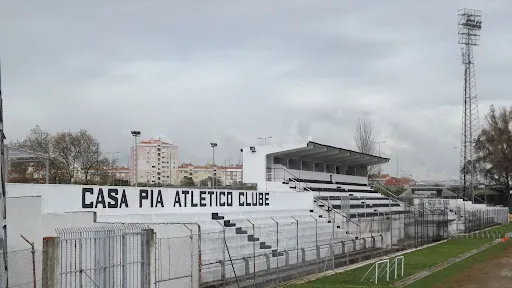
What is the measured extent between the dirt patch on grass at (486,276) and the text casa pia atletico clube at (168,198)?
10.0 metres

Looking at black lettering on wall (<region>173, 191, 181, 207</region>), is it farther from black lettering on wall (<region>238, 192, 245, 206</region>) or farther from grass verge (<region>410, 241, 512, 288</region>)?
grass verge (<region>410, 241, 512, 288</region>)

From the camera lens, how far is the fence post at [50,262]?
421 inches

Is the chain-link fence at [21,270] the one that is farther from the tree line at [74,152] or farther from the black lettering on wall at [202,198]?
the tree line at [74,152]

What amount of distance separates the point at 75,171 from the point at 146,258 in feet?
148

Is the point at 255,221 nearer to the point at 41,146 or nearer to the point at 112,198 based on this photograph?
the point at 112,198

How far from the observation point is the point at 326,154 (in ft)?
138

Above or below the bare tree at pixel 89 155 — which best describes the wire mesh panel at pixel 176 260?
below

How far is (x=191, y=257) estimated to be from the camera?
611 inches

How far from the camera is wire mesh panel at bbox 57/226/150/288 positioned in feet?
43.0

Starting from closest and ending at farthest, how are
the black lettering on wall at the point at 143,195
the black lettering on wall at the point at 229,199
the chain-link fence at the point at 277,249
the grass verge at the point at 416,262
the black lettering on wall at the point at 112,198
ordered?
the black lettering on wall at the point at 112,198 < the chain-link fence at the point at 277,249 < the grass verge at the point at 416,262 < the black lettering on wall at the point at 143,195 < the black lettering on wall at the point at 229,199

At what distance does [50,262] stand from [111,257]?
3.06 meters

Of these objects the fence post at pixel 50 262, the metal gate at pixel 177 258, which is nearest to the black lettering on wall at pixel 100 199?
the metal gate at pixel 177 258

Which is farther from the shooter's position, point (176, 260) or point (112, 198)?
point (112, 198)

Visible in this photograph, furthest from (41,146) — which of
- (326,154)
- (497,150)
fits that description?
(497,150)
